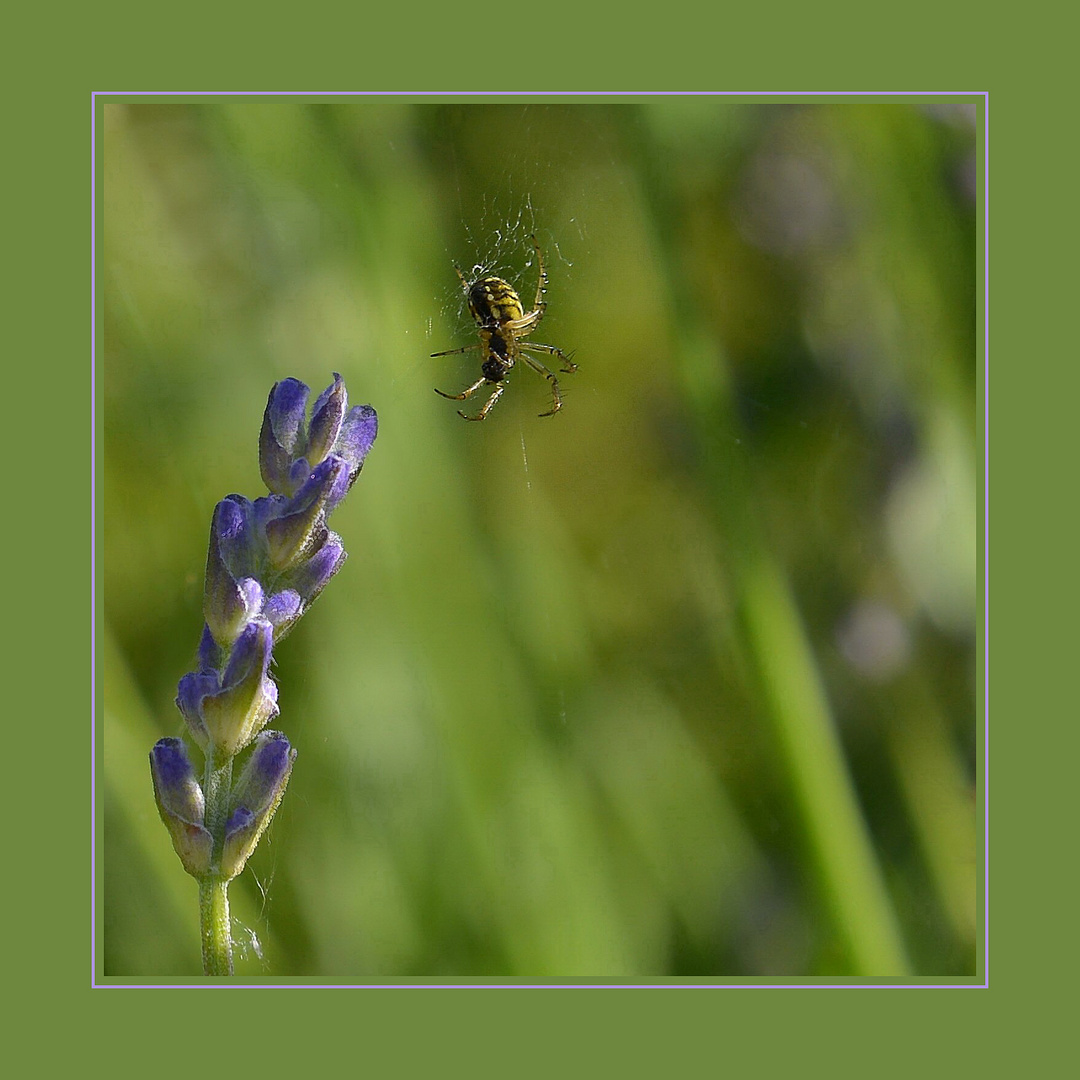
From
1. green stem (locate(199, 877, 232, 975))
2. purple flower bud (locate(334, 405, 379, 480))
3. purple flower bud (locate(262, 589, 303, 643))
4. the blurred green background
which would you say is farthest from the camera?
the blurred green background

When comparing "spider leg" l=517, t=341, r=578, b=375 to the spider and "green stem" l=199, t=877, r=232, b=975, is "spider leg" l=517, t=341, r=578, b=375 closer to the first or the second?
the spider

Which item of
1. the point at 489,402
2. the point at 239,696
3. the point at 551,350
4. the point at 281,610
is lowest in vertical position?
the point at 239,696

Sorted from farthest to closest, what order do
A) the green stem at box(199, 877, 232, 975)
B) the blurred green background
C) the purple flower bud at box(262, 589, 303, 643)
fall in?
the blurred green background < the purple flower bud at box(262, 589, 303, 643) < the green stem at box(199, 877, 232, 975)

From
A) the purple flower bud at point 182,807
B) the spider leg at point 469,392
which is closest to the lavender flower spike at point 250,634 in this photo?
the purple flower bud at point 182,807

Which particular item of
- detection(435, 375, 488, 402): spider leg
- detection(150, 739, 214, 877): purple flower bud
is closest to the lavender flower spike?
detection(150, 739, 214, 877): purple flower bud

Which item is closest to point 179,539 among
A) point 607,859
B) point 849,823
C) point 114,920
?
point 114,920

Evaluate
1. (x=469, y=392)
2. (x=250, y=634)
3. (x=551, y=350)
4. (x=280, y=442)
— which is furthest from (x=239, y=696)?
(x=551, y=350)

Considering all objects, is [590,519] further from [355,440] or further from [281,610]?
[281,610]
